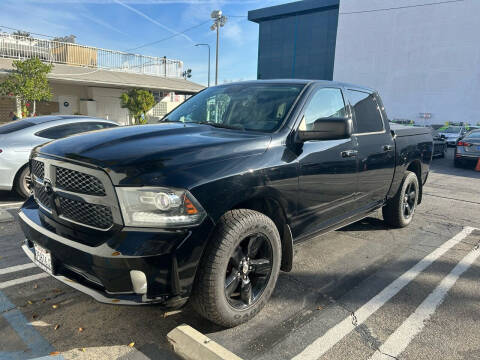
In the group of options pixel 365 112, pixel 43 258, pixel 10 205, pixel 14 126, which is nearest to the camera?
pixel 43 258

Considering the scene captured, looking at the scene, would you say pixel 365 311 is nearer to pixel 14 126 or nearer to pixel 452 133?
pixel 14 126

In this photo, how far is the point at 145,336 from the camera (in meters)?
2.64

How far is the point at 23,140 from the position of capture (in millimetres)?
5969

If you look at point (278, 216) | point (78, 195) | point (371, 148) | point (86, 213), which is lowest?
point (278, 216)

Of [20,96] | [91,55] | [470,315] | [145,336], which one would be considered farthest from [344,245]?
[91,55]

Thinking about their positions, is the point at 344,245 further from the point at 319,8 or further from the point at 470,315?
the point at 319,8

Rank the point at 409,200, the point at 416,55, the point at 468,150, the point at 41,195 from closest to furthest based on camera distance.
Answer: the point at 41,195 → the point at 409,200 → the point at 468,150 → the point at 416,55

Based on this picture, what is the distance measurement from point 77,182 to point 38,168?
64cm

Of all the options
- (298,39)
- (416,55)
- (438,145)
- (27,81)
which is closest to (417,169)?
(438,145)

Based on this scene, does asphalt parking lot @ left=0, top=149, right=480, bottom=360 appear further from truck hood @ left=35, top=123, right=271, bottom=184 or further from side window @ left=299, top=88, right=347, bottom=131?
side window @ left=299, top=88, right=347, bottom=131

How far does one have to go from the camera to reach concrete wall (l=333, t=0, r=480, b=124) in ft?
115

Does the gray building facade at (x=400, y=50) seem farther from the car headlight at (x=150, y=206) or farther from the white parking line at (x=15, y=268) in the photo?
the car headlight at (x=150, y=206)

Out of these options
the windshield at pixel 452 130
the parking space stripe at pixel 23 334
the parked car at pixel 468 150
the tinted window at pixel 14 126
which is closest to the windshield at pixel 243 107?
the parking space stripe at pixel 23 334

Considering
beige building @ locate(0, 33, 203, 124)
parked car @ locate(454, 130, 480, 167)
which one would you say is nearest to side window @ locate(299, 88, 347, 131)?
parked car @ locate(454, 130, 480, 167)
